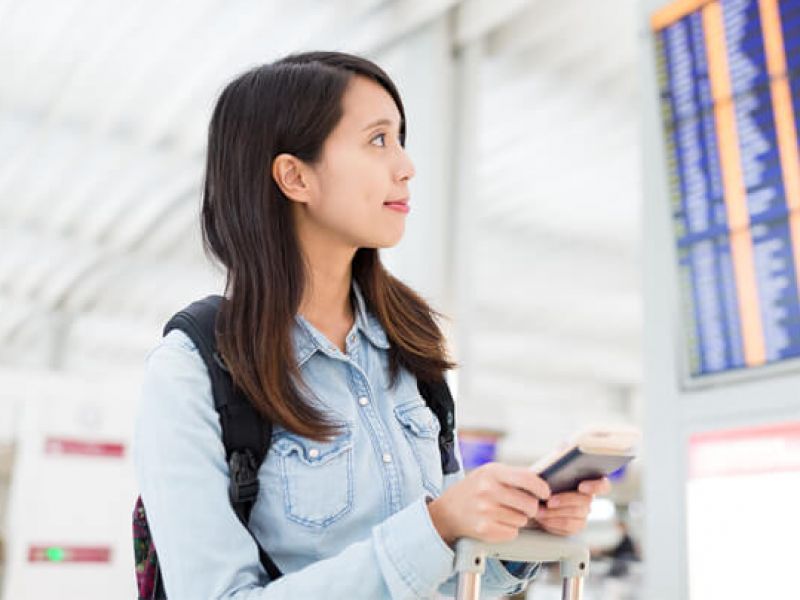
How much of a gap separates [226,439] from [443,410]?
0.43 meters

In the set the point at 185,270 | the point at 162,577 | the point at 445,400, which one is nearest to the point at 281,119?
the point at 445,400

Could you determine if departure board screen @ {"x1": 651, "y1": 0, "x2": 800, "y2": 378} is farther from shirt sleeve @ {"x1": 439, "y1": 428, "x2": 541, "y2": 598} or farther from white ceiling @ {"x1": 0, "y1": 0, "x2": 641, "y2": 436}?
white ceiling @ {"x1": 0, "y1": 0, "x2": 641, "y2": 436}

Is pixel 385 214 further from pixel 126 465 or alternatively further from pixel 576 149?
pixel 576 149

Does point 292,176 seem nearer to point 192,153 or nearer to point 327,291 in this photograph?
point 327,291

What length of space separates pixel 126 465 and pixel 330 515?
15.9ft

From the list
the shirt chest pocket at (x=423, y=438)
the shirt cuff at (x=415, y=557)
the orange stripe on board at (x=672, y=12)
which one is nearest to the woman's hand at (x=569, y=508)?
the shirt cuff at (x=415, y=557)

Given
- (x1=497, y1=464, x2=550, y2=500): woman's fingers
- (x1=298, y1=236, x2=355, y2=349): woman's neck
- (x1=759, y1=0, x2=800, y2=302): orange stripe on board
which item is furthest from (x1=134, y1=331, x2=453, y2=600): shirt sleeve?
(x1=759, y1=0, x2=800, y2=302): orange stripe on board

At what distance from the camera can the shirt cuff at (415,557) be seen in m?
1.13

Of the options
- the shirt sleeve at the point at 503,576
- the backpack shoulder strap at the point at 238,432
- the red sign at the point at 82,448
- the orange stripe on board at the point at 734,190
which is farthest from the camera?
the red sign at the point at 82,448

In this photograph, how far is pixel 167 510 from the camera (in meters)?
1.22

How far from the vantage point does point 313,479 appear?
4.29 ft

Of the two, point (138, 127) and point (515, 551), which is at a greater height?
point (138, 127)

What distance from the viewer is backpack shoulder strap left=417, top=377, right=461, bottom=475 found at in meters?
1.58

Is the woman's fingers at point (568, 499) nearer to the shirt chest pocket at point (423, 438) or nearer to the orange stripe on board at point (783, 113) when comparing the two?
the shirt chest pocket at point (423, 438)
